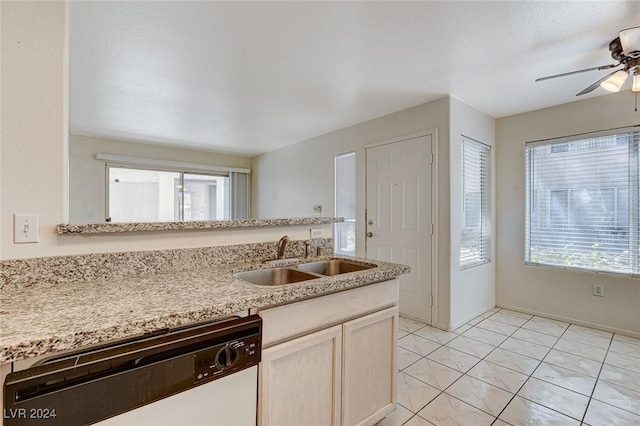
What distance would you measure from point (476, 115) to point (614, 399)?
9.03ft

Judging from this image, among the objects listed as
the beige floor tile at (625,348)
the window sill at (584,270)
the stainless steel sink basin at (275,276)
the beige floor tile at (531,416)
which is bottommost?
the beige floor tile at (531,416)

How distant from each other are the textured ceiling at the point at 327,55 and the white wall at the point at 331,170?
0.21m

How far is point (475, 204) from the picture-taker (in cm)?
343

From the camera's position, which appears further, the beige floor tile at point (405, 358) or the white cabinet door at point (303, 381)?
the beige floor tile at point (405, 358)

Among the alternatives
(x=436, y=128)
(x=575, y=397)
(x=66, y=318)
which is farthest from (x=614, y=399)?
(x=66, y=318)

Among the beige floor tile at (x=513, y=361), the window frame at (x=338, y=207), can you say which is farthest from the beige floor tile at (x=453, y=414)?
the window frame at (x=338, y=207)

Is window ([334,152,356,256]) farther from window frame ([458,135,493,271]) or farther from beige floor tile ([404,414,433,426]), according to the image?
beige floor tile ([404,414,433,426])

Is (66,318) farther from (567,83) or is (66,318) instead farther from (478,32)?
(567,83)

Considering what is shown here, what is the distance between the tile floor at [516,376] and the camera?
1747mm

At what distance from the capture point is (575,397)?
74.9 inches

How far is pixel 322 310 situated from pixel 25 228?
4.02 ft

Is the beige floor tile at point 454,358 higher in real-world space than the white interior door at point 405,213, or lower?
lower

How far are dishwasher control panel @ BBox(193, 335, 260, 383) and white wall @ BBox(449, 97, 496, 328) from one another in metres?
2.49

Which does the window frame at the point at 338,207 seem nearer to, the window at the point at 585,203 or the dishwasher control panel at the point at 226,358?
the window at the point at 585,203
